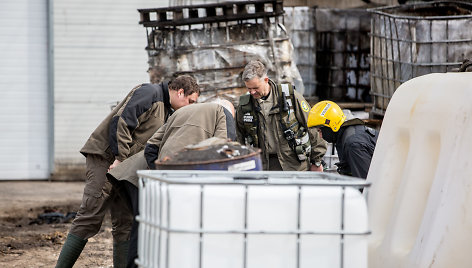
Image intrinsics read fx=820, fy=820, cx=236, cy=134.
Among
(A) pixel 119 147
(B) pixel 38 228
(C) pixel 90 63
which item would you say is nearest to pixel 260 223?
(A) pixel 119 147

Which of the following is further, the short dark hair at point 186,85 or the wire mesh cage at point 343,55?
the wire mesh cage at point 343,55

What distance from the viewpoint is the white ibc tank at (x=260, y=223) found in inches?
136

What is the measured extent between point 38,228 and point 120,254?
3293 millimetres

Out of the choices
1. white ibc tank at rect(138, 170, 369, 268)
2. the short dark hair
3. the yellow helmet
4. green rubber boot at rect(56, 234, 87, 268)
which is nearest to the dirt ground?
green rubber boot at rect(56, 234, 87, 268)

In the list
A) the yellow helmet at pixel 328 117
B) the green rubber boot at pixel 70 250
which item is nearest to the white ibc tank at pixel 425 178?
the yellow helmet at pixel 328 117

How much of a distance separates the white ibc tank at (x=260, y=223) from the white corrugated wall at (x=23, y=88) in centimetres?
1067

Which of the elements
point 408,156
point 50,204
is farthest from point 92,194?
point 50,204

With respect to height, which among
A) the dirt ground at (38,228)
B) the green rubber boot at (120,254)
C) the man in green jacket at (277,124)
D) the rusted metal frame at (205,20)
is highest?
the rusted metal frame at (205,20)

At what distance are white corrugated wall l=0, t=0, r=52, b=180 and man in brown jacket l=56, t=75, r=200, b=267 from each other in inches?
277

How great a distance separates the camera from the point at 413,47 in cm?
849

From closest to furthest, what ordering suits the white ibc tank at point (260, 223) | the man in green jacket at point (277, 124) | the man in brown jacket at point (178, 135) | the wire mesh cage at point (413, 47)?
the white ibc tank at point (260, 223)
the man in brown jacket at point (178, 135)
the man in green jacket at point (277, 124)
the wire mesh cage at point (413, 47)

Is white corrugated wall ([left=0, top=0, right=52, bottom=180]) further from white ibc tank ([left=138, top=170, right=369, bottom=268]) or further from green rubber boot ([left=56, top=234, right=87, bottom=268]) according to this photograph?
white ibc tank ([left=138, top=170, right=369, bottom=268])

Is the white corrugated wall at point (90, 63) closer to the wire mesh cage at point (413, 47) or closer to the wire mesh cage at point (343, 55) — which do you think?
the wire mesh cage at point (343, 55)

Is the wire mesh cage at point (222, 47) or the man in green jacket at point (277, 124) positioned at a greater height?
the wire mesh cage at point (222, 47)
